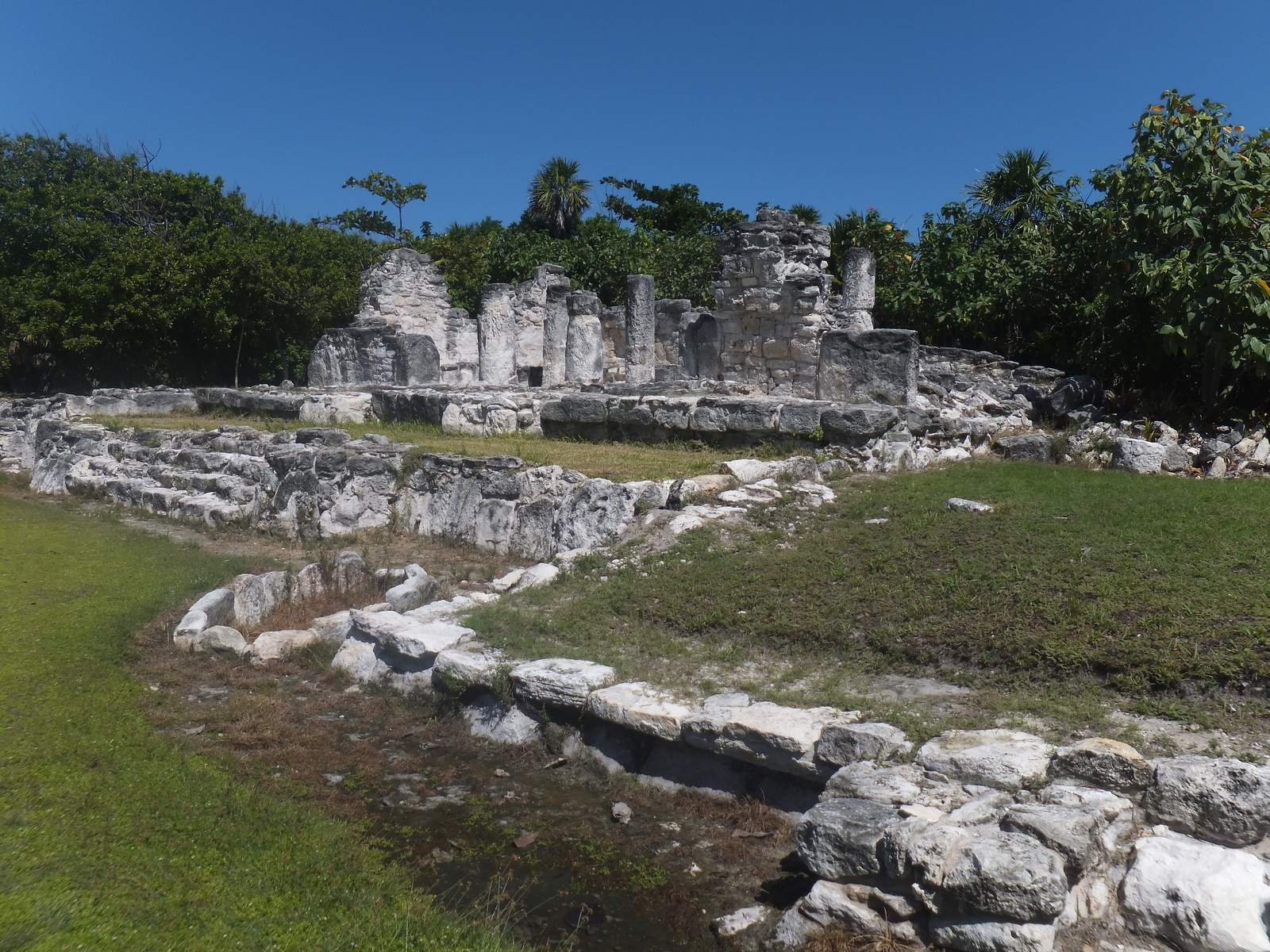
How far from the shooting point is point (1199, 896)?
2879 millimetres

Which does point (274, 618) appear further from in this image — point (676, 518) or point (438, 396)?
point (438, 396)

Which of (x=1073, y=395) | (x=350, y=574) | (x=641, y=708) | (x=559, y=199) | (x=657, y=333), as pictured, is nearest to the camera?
(x=641, y=708)

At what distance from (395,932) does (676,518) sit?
4.32 meters

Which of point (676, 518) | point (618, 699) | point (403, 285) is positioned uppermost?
point (403, 285)

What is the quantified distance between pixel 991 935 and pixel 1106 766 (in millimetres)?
889

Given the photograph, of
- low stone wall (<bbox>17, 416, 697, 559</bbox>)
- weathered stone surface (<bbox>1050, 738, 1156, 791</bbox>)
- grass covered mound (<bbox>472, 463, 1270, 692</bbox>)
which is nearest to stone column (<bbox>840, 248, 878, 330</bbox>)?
low stone wall (<bbox>17, 416, 697, 559</bbox>)

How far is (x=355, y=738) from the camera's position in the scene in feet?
16.6

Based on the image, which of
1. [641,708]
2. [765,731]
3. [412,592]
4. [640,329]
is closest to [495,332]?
[640,329]

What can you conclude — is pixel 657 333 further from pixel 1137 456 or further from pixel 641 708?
pixel 641 708

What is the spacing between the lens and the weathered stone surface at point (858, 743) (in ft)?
12.7

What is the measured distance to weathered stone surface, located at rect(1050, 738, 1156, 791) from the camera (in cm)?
347

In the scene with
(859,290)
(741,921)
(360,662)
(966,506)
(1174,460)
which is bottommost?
(741,921)

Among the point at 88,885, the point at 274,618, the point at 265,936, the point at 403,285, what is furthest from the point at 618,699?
the point at 403,285

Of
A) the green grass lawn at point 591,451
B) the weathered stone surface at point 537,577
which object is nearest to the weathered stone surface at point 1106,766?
the weathered stone surface at point 537,577
